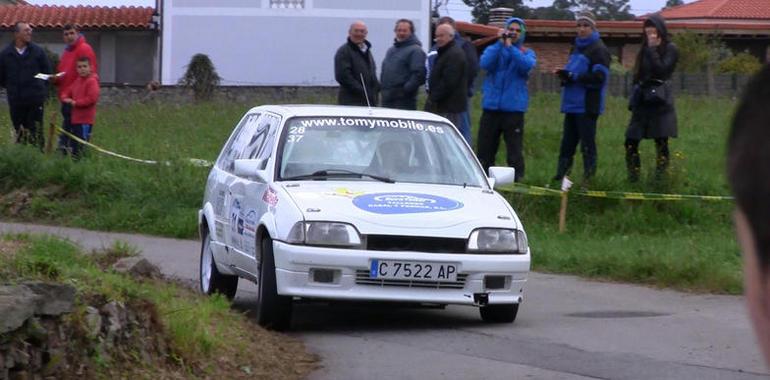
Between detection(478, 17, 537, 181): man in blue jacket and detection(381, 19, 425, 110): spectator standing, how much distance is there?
2.64ft

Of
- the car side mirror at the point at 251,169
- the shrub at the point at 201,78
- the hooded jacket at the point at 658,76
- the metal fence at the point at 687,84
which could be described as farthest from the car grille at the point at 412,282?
the metal fence at the point at 687,84

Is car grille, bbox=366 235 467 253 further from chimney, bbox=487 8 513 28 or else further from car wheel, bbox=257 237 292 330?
chimney, bbox=487 8 513 28

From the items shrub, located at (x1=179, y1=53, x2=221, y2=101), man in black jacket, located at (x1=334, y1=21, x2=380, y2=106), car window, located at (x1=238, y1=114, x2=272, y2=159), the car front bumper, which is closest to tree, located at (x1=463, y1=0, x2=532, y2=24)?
shrub, located at (x1=179, y1=53, x2=221, y2=101)

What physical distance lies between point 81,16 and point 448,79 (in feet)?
125

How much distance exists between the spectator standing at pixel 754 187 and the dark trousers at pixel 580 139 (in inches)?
521

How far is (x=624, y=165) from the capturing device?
16.5 m

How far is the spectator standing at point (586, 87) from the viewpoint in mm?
15297

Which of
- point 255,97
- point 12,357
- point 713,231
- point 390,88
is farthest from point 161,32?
point 12,357

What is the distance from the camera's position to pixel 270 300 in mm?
8820

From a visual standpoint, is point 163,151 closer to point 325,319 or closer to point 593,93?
point 593,93

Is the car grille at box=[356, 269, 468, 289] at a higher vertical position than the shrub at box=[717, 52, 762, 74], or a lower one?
lower

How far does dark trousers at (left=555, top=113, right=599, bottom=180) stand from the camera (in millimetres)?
15289

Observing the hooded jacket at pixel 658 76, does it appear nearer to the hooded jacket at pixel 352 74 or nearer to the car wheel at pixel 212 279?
the hooded jacket at pixel 352 74

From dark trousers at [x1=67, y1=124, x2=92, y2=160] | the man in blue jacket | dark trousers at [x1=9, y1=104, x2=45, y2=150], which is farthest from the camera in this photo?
dark trousers at [x1=9, y1=104, x2=45, y2=150]
